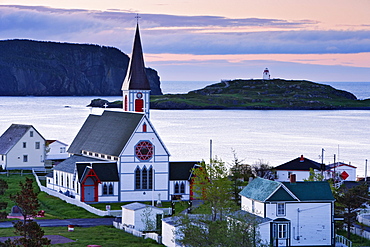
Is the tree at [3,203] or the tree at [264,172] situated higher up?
the tree at [264,172]

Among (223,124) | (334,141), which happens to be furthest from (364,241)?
(223,124)

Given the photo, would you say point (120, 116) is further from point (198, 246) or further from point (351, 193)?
point (198, 246)

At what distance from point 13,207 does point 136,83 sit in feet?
64.2

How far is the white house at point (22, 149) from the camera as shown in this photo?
77875 millimetres

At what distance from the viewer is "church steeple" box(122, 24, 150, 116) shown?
216 ft

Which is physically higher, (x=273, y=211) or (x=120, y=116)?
(x=120, y=116)

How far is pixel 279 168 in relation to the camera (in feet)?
243

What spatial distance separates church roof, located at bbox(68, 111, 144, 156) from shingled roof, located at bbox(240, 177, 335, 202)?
16.6 meters

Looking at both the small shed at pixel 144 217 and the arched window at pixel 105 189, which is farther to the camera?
the arched window at pixel 105 189

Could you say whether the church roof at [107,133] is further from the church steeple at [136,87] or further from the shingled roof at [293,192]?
the shingled roof at [293,192]

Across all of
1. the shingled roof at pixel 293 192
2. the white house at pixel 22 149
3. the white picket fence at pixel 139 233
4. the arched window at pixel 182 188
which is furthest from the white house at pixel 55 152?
the shingled roof at pixel 293 192

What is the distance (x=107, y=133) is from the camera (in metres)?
64.4

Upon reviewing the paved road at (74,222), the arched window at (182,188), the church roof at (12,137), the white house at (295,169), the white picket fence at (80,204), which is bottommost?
the paved road at (74,222)

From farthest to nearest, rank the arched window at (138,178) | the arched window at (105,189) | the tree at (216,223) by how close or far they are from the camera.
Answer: the arched window at (138,178) → the arched window at (105,189) → the tree at (216,223)
